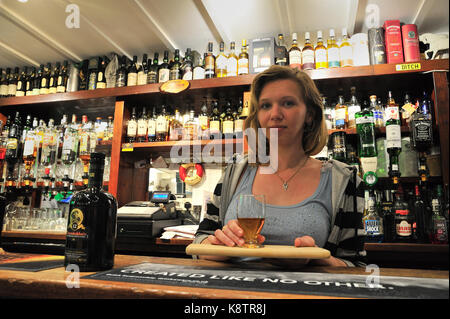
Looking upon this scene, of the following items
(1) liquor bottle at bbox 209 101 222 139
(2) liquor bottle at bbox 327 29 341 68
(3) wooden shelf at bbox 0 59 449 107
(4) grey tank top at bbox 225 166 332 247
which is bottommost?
(4) grey tank top at bbox 225 166 332 247

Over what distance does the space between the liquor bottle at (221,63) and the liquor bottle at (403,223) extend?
1.65 meters

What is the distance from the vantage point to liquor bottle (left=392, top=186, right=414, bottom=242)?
6.44ft

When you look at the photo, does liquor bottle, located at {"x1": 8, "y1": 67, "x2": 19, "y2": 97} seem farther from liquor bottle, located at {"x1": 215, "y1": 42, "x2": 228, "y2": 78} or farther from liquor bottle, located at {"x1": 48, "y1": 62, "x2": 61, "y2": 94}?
liquor bottle, located at {"x1": 215, "y1": 42, "x2": 228, "y2": 78}

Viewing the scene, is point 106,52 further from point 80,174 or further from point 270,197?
point 270,197

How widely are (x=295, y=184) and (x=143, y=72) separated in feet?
6.80

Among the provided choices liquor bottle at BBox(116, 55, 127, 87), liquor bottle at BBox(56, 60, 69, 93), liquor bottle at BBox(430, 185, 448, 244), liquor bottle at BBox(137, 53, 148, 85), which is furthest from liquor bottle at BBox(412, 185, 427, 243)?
liquor bottle at BBox(56, 60, 69, 93)

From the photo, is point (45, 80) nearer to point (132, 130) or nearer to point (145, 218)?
point (132, 130)

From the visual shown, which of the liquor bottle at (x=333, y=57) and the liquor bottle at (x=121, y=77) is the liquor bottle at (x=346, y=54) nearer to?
the liquor bottle at (x=333, y=57)

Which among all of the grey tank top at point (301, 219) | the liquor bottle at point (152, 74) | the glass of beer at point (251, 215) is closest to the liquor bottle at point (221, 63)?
the liquor bottle at point (152, 74)

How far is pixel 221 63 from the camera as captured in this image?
9.00 ft

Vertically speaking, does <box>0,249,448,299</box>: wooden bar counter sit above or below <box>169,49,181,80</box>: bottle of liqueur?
below

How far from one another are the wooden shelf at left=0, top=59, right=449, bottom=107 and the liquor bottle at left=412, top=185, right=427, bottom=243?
2.68 feet

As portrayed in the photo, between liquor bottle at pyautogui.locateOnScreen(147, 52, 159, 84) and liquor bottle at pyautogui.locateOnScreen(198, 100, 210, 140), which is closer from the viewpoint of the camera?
liquor bottle at pyautogui.locateOnScreen(198, 100, 210, 140)

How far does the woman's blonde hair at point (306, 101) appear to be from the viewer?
136cm
